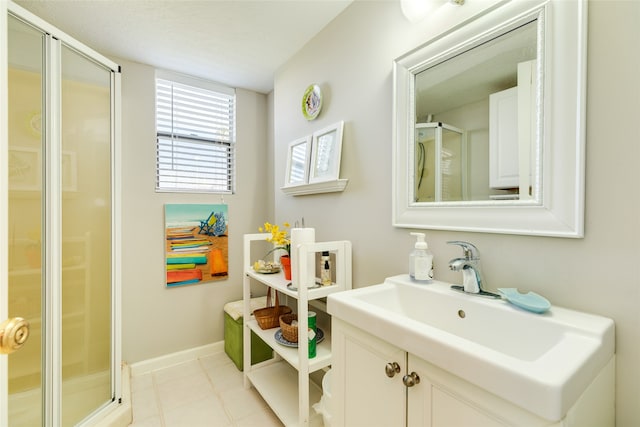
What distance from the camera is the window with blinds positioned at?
2268 mm

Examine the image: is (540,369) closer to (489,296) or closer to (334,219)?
(489,296)

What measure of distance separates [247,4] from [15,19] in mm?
996

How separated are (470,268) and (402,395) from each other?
1.53 ft

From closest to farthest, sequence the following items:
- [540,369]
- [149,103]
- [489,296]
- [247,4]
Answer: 1. [540,369]
2. [489,296]
3. [247,4]
4. [149,103]

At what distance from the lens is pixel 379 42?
1.36 m

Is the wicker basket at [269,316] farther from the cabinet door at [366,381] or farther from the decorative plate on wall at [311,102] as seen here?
the decorative plate on wall at [311,102]

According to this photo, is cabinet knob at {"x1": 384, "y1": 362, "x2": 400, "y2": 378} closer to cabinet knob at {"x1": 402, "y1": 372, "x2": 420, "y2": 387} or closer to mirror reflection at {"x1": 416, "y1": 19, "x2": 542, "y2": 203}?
cabinet knob at {"x1": 402, "y1": 372, "x2": 420, "y2": 387}

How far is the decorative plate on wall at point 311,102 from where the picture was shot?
1.75m

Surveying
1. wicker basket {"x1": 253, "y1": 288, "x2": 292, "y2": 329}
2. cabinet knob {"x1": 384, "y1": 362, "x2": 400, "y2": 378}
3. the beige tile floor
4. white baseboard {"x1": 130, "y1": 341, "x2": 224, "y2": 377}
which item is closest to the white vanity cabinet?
cabinet knob {"x1": 384, "y1": 362, "x2": 400, "y2": 378}

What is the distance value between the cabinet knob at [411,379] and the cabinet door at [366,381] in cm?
3

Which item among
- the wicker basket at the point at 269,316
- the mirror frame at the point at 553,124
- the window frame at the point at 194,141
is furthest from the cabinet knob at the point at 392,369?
the window frame at the point at 194,141

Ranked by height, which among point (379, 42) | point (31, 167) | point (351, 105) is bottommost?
point (31, 167)

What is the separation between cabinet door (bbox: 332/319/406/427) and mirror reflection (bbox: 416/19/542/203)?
2.06 ft

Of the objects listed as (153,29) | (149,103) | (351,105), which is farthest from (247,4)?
(149,103)
